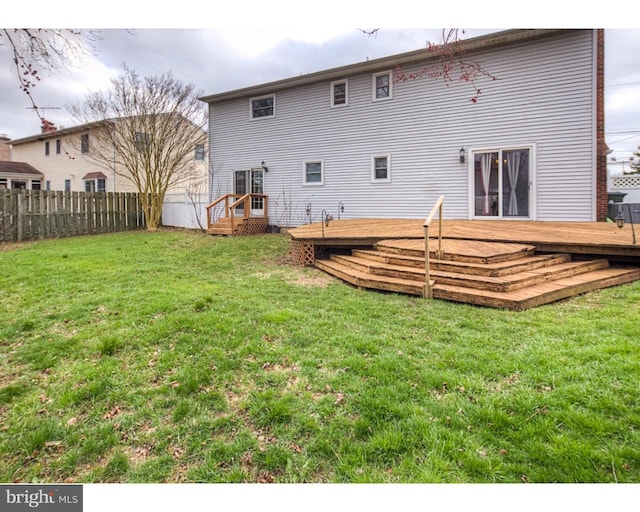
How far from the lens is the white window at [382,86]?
11.1 metres

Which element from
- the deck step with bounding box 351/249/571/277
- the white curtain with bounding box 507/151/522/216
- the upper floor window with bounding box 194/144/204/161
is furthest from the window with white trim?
the white curtain with bounding box 507/151/522/216

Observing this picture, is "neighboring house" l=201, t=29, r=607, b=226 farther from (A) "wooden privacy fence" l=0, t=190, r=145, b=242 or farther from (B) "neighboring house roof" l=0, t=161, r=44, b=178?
(B) "neighboring house roof" l=0, t=161, r=44, b=178

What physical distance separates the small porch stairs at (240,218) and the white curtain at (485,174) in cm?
715

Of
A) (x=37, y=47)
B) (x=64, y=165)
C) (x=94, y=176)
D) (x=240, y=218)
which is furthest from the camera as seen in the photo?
(x=64, y=165)

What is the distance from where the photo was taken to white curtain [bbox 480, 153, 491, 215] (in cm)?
982

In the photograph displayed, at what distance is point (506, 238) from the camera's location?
6.24 m

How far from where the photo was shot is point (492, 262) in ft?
17.0

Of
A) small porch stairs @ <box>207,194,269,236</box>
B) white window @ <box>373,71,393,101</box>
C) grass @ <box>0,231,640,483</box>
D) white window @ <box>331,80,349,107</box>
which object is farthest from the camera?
small porch stairs @ <box>207,194,269,236</box>

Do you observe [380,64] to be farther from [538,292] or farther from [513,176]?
[538,292]

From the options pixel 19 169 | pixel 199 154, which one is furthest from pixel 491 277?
pixel 19 169

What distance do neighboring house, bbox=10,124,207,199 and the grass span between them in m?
14.7

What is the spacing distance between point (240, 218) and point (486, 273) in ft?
29.9

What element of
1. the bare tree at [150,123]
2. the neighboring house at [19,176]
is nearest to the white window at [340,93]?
the bare tree at [150,123]

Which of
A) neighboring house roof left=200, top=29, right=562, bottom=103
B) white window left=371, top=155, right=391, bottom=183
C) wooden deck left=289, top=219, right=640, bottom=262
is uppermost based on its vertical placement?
neighboring house roof left=200, top=29, right=562, bottom=103
